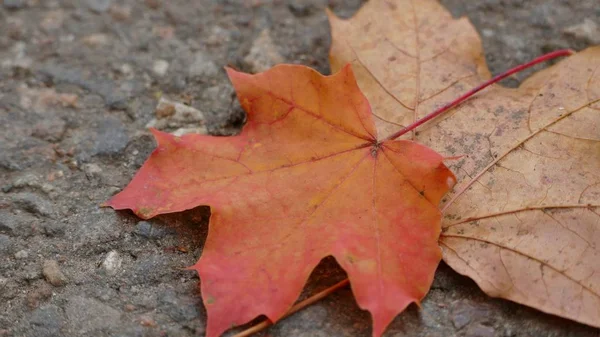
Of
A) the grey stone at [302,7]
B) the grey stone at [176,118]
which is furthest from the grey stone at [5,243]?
the grey stone at [302,7]

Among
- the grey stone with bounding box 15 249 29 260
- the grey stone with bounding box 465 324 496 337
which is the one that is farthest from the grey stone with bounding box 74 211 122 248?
the grey stone with bounding box 465 324 496 337

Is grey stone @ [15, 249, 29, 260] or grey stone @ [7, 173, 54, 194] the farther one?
grey stone @ [7, 173, 54, 194]

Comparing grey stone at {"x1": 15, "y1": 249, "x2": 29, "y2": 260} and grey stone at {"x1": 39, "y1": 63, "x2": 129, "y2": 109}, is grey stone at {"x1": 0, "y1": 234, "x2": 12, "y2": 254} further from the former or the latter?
grey stone at {"x1": 39, "y1": 63, "x2": 129, "y2": 109}

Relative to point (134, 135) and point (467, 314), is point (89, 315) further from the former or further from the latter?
point (467, 314)

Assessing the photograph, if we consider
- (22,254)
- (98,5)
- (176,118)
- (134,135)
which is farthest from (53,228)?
(98,5)

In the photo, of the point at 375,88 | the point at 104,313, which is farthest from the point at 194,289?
the point at 375,88

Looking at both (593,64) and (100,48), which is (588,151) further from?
(100,48)
